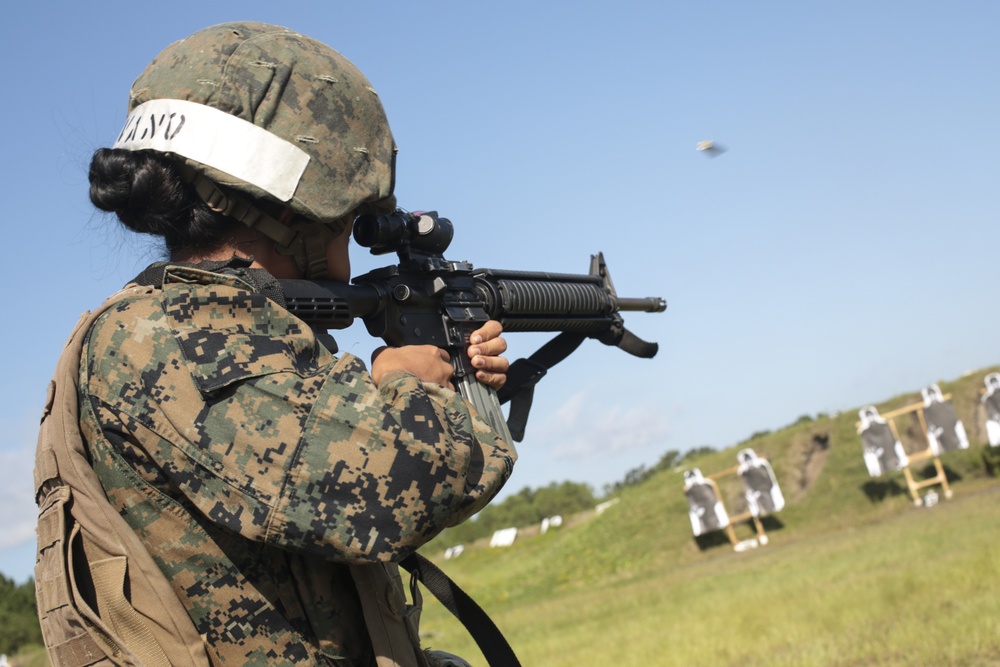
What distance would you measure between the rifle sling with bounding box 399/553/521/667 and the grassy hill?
4156mm

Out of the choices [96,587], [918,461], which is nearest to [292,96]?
[96,587]

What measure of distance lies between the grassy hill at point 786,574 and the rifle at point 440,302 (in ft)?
11.8

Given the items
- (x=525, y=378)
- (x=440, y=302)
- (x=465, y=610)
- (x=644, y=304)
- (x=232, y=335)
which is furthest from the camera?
(x=644, y=304)

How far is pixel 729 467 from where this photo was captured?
22344 mm

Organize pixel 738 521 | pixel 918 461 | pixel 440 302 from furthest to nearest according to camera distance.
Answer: pixel 738 521
pixel 918 461
pixel 440 302

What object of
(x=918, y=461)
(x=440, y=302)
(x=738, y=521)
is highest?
(x=440, y=302)

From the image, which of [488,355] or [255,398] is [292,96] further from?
[488,355]

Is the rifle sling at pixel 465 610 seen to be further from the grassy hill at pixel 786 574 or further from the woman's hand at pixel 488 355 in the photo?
the grassy hill at pixel 786 574

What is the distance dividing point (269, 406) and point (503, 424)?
54.5 inches

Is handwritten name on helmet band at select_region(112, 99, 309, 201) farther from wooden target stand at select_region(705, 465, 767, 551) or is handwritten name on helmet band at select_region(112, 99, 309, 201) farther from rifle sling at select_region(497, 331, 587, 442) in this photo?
wooden target stand at select_region(705, 465, 767, 551)

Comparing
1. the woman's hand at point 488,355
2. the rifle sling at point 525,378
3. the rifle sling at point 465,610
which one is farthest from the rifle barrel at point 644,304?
the rifle sling at point 465,610

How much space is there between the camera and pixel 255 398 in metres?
2.18

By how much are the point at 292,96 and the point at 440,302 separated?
1.01 meters

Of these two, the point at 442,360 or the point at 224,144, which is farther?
the point at 442,360
